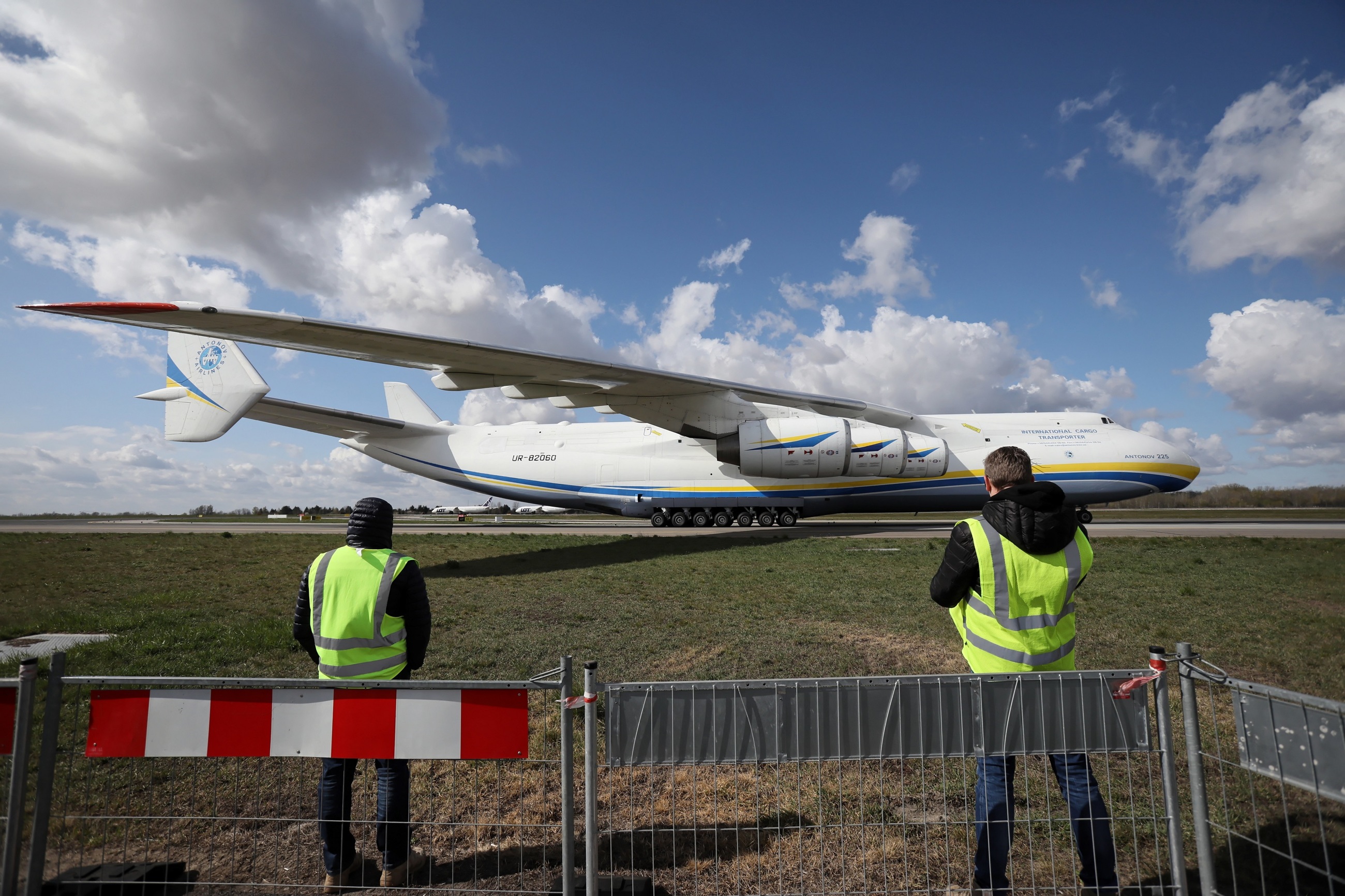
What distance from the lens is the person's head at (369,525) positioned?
2.95 m

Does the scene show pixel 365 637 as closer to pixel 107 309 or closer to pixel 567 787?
pixel 567 787

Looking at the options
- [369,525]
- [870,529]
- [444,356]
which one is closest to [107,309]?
[444,356]

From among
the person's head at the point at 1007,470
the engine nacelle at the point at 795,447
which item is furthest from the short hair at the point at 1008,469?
the engine nacelle at the point at 795,447

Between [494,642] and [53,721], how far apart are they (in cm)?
407

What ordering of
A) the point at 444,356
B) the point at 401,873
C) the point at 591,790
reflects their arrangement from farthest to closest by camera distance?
→ the point at 444,356 → the point at 401,873 → the point at 591,790

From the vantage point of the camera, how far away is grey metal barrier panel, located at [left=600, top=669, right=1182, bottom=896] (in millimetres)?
2367

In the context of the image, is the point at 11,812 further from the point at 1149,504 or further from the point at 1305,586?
the point at 1149,504

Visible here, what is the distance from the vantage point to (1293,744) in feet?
6.86

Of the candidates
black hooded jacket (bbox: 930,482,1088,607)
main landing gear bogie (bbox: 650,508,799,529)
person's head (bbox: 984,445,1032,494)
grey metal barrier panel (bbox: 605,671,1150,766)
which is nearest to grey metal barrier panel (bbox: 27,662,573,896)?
grey metal barrier panel (bbox: 605,671,1150,766)

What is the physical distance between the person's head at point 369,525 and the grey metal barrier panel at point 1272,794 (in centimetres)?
322

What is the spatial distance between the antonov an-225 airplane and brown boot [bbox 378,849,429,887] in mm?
9385

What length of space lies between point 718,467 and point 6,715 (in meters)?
17.5

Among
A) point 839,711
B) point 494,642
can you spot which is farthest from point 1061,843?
point 494,642

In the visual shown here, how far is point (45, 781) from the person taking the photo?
95.0 inches
